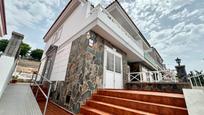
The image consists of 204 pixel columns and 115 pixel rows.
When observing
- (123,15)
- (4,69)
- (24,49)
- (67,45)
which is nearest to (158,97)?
(4,69)

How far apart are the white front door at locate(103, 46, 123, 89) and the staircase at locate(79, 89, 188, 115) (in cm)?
131

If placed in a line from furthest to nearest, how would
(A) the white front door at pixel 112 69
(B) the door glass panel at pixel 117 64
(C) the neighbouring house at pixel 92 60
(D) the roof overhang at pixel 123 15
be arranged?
(D) the roof overhang at pixel 123 15 < (B) the door glass panel at pixel 117 64 < (A) the white front door at pixel 112 69 < (C) the neighbouring house at pixel 92 60

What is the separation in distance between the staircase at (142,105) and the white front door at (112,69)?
4.30ft

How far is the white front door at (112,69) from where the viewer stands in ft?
15.8

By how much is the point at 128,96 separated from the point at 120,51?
→ 3.65m

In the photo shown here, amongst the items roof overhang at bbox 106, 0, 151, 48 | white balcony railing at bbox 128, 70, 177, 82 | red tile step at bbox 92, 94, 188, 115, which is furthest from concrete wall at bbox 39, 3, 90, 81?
white balcony railing at bbox 128, 70, 177, 82

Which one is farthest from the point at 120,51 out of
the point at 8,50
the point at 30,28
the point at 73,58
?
the point at 30,28

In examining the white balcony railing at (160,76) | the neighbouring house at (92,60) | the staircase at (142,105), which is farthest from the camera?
the white balcony railing at (160,76)

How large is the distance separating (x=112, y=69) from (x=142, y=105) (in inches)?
115

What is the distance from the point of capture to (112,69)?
523 cm

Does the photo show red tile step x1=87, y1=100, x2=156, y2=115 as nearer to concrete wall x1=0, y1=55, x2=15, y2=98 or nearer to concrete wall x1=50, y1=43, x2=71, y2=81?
concrete wall x1=50, y1=43, x2=71, y2=81

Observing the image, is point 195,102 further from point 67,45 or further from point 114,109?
point 67,45

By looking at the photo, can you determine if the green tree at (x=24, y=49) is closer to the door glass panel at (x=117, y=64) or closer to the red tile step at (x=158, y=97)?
the door glass panel at (x=117, y=64)

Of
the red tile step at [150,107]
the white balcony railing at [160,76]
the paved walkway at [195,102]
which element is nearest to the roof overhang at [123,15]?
the white balcony railing at [160,76]
